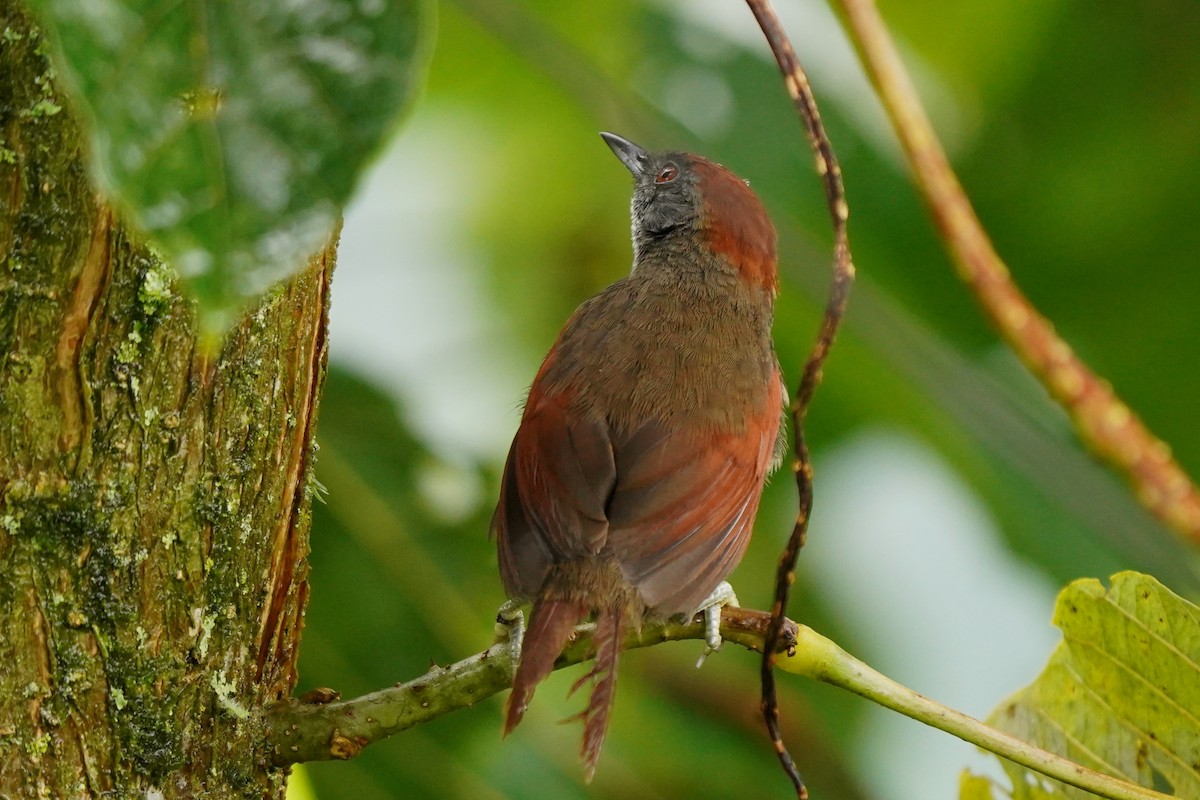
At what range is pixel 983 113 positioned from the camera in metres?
4.60

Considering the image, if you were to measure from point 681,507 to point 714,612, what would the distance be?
409 millimetres

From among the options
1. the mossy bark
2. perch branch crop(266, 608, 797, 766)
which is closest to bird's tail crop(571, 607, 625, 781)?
perch branch crop(266, 608, 797, 766)

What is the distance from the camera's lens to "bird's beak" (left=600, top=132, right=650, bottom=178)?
4.19 metres

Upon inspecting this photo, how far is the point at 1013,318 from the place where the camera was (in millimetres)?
2107

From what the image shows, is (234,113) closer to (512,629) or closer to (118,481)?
(118,481)

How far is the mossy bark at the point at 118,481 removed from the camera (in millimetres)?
1638

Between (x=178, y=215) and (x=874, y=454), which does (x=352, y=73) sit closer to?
(x=178, y=215)

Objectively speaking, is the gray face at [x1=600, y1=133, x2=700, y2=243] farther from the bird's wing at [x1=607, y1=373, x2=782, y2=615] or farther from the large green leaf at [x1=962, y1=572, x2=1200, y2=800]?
the large green leaf at [x1=962, y1=572, x2=1200, y2=800]

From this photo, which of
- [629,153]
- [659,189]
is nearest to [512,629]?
[659,189]

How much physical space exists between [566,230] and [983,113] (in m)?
1.52

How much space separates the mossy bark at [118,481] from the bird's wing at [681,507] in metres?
0.94

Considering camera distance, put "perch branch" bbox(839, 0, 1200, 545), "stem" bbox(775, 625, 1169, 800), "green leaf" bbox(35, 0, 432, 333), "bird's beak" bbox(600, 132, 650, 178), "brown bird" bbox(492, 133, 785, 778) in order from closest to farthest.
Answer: "green leaf" bbox(35, 0, 432, 333), "stem" bbox(775, 625, 1169, 800), "perch branch" bbox(839, 0, 1200, 545), "brown bird" bbox(492, 133, 785, 778), "bird's beak" bbox(600, 132, 650, 178)

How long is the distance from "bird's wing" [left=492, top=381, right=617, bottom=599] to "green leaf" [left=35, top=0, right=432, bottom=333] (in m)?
1.74

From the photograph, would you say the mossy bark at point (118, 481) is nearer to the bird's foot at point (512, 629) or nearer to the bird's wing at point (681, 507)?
the bird's foot at point (512, 629)
